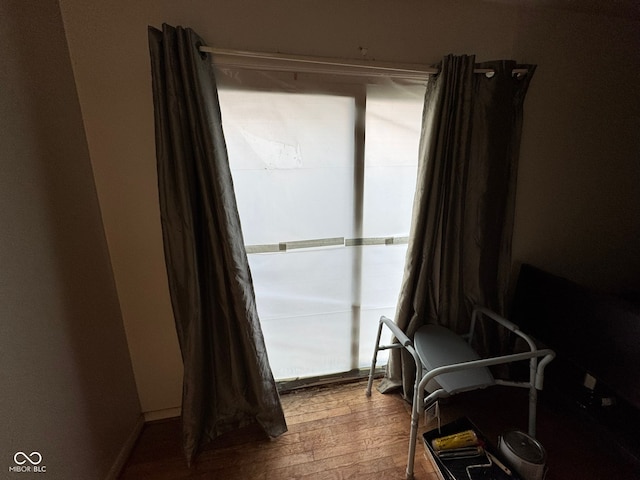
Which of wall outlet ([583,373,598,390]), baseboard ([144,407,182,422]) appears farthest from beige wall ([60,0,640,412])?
wall outlet ([583,373,598,390])

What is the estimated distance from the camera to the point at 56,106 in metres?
0.98

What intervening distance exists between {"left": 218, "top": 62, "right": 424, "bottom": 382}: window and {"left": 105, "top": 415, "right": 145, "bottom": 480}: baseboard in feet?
2.48

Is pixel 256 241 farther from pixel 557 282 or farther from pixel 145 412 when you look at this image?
pixel 557 282

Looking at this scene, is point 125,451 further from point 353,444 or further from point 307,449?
point 353,444

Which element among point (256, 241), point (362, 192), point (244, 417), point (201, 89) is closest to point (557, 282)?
point (362, 192)

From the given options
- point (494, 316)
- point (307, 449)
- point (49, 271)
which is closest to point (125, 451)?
point (307, 449)

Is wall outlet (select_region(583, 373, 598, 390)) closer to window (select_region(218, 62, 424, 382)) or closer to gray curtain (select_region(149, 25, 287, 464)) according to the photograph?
window (select_region(218, 62, 424, 382))

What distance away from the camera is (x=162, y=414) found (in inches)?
59.2

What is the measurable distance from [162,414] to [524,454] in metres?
1.82

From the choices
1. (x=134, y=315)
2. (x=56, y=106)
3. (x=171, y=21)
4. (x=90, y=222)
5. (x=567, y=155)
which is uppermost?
(x=171, y=21)

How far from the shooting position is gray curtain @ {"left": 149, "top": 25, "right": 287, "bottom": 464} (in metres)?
1.05

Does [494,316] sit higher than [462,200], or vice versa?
[462,200]

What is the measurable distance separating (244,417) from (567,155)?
237cm

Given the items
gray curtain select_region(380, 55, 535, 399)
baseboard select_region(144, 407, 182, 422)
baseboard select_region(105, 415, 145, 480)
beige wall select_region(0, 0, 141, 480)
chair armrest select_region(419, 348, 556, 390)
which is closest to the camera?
beige wall select_region(0, 0, 141, 480)
